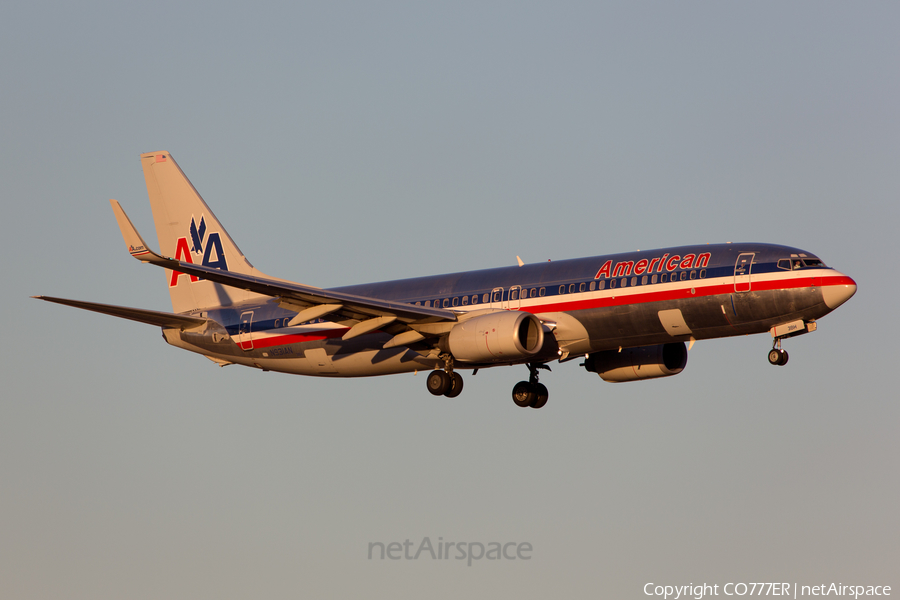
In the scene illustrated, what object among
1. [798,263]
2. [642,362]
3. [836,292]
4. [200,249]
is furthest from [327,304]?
[836,292]

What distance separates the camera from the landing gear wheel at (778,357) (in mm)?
39281

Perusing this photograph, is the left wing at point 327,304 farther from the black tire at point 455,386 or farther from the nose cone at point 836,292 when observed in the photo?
the nose cone at point 836,292

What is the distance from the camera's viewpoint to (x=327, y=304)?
135ft

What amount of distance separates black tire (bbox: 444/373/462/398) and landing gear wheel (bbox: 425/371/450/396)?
10cm

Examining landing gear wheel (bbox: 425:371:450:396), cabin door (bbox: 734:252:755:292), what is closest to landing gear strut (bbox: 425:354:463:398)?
landing gear wheel (bbox: 425:371:450:396)

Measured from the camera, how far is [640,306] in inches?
1588

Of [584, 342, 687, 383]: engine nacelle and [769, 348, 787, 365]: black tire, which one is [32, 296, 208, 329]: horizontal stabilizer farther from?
[769, 348, 787, 365]: black tire

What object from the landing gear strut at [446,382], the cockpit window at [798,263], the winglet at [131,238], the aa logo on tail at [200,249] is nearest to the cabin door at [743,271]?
the cockpit window at [798,263]

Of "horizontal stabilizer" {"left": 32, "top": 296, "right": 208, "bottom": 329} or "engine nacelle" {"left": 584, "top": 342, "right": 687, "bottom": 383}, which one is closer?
"horizontal stabilizer" {"left": 32, "top": 296, "right": 208, "bottom": 329}

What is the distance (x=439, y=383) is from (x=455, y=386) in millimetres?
652

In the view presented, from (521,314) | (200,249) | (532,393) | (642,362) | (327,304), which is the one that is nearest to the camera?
(521,314)

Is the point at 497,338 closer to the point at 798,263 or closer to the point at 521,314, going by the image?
the point at 521,314

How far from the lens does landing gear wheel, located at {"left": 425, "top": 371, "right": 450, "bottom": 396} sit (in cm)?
4388

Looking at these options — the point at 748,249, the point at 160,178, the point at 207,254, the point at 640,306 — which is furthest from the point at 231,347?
the point at 748,249
